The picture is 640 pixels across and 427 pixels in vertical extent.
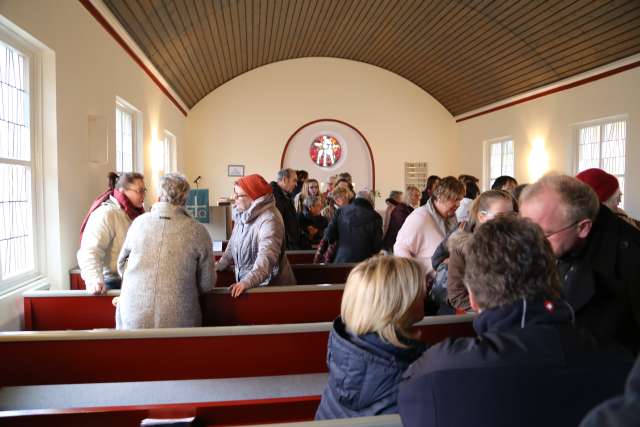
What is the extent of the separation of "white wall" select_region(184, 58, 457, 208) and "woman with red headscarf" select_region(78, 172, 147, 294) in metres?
9.97

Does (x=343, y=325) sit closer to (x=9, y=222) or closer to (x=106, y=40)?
(x=9, y=222)

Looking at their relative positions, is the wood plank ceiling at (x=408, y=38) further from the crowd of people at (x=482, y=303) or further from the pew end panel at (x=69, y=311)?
the crowd of people at (x=482, y=303)

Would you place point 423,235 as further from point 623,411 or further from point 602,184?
point 623,411

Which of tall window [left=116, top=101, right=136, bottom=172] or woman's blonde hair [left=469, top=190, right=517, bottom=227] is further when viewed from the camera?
tall window [left=116, top=101, right=136, bottom=172]

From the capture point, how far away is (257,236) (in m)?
3.36

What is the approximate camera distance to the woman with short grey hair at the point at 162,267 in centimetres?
268

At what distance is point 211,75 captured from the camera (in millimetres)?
12117

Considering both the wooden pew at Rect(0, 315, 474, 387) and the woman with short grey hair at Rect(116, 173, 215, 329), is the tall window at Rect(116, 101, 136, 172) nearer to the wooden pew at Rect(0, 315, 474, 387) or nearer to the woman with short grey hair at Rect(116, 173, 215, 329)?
the woman with short grey hair at Rect(116, 173, 215, 329)

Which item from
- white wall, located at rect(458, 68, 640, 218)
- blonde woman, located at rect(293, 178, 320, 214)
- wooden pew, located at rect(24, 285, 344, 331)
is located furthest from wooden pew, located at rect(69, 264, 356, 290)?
white wall, located at rect(458, 68, 640, 218)

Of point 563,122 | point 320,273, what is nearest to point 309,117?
point 563,122

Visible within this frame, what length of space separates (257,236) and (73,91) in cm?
247

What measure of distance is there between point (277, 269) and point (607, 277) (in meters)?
2.23

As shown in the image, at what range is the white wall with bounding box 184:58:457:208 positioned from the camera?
1352 cm

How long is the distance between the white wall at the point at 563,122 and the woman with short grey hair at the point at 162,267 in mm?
7393
